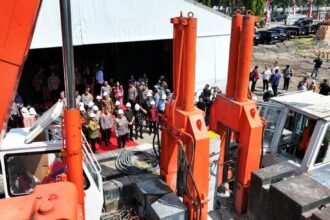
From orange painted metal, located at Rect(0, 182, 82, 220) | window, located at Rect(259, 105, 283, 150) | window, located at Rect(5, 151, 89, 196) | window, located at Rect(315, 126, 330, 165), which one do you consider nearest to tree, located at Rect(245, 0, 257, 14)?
window, located at Rect(259, 105, 283, 150)

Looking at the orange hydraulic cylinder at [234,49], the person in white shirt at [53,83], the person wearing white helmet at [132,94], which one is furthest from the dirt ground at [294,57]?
the orange hydraulic cylinder at [234,49]

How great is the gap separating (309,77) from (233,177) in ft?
52.2

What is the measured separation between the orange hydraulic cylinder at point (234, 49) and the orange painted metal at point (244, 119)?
0.16 meters

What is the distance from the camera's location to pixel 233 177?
7.71 meters

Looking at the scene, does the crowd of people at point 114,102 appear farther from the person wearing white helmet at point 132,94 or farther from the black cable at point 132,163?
the black cable at point 132,163

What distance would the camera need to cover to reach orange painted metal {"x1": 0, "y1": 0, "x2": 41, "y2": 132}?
3.14 metres

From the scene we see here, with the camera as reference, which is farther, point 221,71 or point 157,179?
point 221,71

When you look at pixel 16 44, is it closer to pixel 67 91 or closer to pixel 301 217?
pixel 67 91

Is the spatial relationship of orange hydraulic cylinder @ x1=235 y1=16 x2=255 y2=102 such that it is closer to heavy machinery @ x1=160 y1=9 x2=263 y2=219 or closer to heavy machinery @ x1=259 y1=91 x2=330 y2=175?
heavy machinery @ x1=160 y1=9 x2=263 y2=219

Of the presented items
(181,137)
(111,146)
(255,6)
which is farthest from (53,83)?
(255,6)

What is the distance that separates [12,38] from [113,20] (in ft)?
31.6

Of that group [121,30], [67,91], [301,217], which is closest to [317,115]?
[301,217]

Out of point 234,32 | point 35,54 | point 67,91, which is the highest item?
point 234,32

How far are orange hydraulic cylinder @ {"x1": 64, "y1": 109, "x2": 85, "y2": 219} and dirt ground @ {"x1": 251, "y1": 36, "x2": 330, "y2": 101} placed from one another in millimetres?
14778
